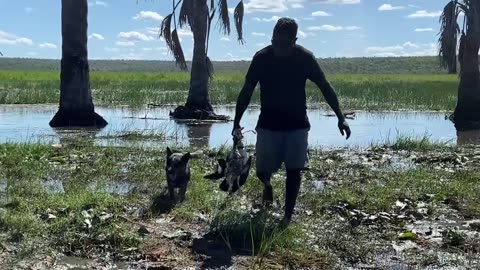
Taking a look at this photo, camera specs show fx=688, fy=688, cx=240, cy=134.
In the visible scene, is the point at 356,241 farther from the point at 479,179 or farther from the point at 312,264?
the point at 479,179

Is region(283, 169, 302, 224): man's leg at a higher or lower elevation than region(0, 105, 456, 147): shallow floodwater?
higher

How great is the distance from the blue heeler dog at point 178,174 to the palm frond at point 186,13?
44.6ft

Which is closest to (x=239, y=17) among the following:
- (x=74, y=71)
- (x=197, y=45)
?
(x=197, y=45)

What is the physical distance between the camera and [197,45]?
21.5 metres

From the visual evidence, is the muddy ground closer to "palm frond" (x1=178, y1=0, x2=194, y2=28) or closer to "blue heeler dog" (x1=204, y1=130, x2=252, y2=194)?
"blue heeler dog" (x1=204, y1=130, x2=252, y2=194)

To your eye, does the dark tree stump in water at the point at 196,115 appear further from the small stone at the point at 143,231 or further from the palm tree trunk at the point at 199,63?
the small stone at the point at 143,231


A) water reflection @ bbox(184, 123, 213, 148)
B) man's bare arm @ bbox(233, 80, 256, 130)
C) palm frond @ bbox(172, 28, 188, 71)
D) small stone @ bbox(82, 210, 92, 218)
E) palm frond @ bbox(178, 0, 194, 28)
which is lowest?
water reflection @ bbox(184, 123, 213, 148)

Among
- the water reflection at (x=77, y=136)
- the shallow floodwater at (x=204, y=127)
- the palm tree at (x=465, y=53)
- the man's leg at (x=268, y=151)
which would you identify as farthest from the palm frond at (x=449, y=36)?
the man's leg at (x=268, y=151)

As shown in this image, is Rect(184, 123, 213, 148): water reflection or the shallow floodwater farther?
the shallow floodwater

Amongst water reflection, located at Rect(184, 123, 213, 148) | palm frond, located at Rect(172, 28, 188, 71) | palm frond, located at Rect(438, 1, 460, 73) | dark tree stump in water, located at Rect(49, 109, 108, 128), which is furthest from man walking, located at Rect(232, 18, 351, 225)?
palm frond, located at Rect(172, 28, 188, 71)

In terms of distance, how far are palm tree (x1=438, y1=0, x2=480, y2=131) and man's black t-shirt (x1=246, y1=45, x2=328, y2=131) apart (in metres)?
13.3

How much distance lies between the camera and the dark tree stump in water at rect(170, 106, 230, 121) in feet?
67.9

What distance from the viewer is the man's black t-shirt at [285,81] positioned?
653 cm

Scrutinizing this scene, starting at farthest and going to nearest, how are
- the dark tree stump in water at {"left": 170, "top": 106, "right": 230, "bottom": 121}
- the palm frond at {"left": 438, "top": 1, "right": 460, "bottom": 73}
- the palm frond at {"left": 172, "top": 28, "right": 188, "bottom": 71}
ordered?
the palm frond at {"left": 172, "top": 28, "right": 188, "bottom": 71} < the dark tree stump in water at {"left": 170, "top": 106, "right": 230, "bottom": 121} < the palm frond at {"left": 438, "top": 1, "right": 460, "bottom": 73}
